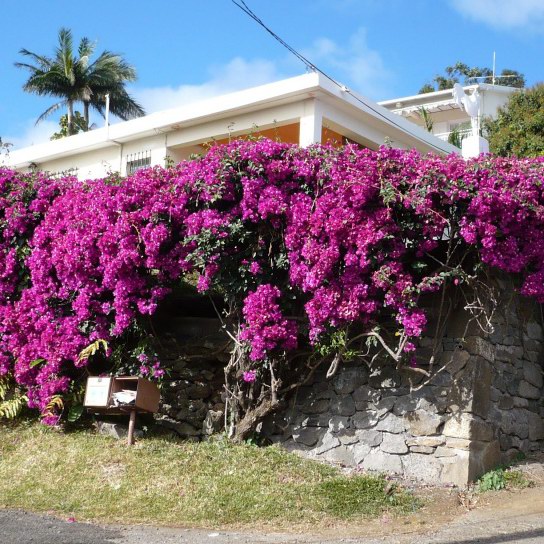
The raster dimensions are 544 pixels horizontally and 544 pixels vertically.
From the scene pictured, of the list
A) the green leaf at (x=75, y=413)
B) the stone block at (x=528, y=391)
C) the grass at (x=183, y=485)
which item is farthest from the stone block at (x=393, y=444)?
the green leaf at (x=75, y=413)

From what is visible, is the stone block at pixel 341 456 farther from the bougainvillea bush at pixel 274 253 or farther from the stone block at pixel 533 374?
the stone block at pixel 533 374

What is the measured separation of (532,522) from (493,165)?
358cm

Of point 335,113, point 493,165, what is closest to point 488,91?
point 335,113

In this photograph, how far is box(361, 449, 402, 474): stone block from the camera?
8109mm

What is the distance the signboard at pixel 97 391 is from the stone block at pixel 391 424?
306cm

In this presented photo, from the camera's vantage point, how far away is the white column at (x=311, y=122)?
11.9 metres

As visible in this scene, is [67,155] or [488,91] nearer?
[67,155]

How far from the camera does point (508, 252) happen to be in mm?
7816

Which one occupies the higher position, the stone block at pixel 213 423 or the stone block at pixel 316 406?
the stone block at pixel 316 406

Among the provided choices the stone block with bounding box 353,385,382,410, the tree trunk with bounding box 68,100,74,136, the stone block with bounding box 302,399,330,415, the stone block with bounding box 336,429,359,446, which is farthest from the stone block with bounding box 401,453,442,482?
the tree trunk with bounding box 68,100,74,136

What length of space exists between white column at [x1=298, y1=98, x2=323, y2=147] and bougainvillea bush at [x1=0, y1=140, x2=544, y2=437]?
3.43 m

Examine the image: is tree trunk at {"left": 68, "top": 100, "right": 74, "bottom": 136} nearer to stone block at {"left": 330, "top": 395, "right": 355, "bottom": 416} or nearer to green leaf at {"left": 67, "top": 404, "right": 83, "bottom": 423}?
green leaf at {"left": 67, "top": 404, "right": 83, "bottom": 423}

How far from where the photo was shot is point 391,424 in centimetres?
824

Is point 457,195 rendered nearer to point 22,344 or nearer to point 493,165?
point 493,165
